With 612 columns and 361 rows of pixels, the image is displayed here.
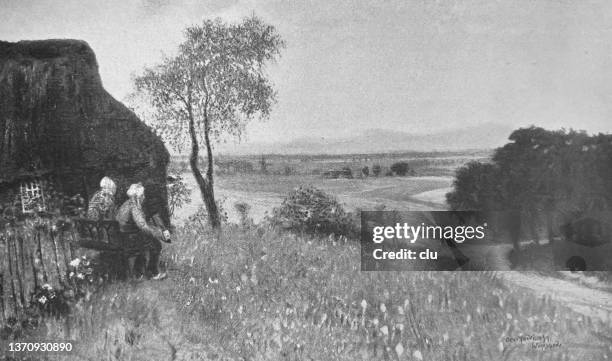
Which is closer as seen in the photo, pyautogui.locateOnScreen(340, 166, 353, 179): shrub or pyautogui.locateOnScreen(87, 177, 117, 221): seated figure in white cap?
pyautogui.locateOnScreen(87, 177, 117, 221): seated figure in white cap

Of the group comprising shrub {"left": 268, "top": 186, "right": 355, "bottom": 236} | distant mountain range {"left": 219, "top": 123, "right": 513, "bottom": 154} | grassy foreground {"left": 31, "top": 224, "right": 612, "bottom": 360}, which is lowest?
grassy foreground {"left": 31, "top": 224, "right": 612, "bottom": 360}

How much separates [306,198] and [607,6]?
3.58 m

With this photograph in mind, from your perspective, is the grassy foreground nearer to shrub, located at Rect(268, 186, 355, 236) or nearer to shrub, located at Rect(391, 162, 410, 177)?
shrub, located at Rect(268, 186, 355, 236)

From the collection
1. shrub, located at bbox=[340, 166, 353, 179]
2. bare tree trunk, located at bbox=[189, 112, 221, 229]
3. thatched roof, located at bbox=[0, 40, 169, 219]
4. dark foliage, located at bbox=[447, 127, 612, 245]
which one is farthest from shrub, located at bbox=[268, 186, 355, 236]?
thatched roof, located at bbox=[0, 40, 169, 219]

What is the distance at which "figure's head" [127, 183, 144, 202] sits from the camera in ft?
16.7

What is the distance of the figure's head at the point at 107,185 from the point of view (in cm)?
507

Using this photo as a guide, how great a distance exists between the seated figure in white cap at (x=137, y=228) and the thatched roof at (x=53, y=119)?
0.20m

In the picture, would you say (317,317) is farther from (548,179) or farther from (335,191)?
(548,179)

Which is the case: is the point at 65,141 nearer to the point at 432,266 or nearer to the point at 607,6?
the point at 432,266

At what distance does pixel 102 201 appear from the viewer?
507cm

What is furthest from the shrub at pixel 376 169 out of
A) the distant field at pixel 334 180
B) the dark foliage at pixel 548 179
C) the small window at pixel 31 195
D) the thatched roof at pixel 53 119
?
the small window at pixel 31 195

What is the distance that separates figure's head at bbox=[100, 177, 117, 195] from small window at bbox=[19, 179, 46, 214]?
23.6 inches
